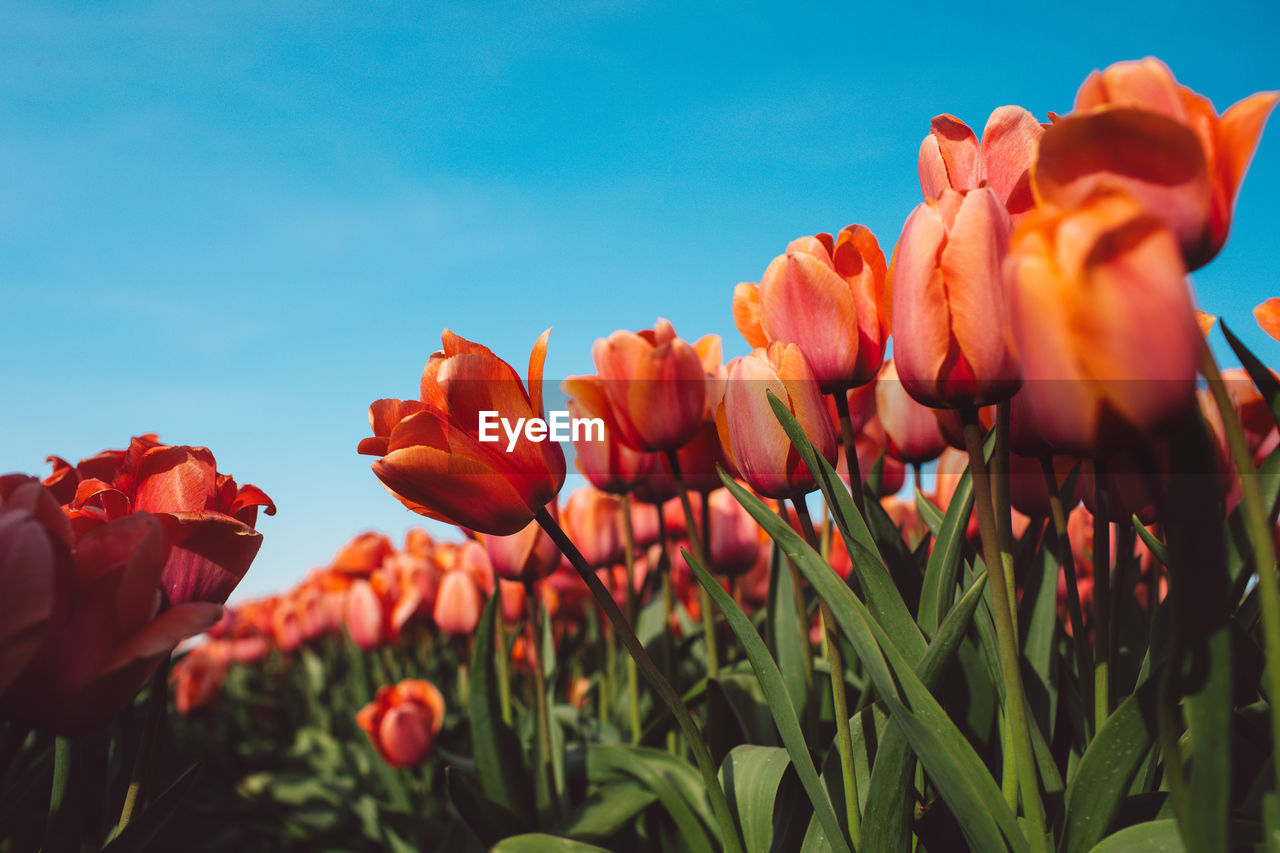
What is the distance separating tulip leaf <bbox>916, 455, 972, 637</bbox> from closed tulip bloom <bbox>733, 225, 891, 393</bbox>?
167 millimetres

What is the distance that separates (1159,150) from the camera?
0.47 metres

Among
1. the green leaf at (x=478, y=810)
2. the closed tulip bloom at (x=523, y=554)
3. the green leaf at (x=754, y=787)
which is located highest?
the closed tulip bloom at (x=523, y=554)

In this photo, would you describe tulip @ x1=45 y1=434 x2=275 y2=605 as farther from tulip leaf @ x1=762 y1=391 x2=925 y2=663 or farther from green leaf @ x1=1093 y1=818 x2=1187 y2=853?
green leaf @ x1=1093 y1=818 x2=1187 y2=853

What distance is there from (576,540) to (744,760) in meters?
1.10

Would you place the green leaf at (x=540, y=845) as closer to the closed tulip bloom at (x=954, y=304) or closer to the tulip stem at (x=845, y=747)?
the tulip stem at (x=845, y=747)

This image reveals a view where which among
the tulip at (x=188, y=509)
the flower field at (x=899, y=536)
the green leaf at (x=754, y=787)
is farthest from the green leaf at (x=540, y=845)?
the tulip at (x=188, y=509)

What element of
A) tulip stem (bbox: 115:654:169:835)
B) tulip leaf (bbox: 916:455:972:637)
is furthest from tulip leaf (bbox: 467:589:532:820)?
tulip leaf (bbox: 916:455:972:637)

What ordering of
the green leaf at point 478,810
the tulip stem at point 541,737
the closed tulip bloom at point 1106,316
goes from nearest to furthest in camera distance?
the closed tulip bloom at point 1106,316, the green leaf at point 478,810, the tulip stem at point 541,737

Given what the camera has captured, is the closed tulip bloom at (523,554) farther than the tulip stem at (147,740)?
Yes

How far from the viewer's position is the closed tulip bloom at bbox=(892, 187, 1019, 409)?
62 centimetres

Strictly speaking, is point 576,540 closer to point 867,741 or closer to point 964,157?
point 867,741

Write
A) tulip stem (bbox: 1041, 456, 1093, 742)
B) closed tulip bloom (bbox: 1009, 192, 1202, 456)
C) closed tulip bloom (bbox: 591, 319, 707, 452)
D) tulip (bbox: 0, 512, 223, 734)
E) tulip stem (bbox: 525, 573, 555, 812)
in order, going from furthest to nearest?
tulip stem (bbox: 525, 573, 555, 812) → closed tulip bloom (bbox: 591, 319, 707, 452) → tulip stem (bbox: 1041, 456, 1093, 742) → tulip (bbox: 0, 512, 223, 734) → closed tulip bloom (bbox: 1009, 192, 1202, 456)

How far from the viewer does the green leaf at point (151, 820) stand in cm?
70

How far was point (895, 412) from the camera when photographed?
1251 mm
